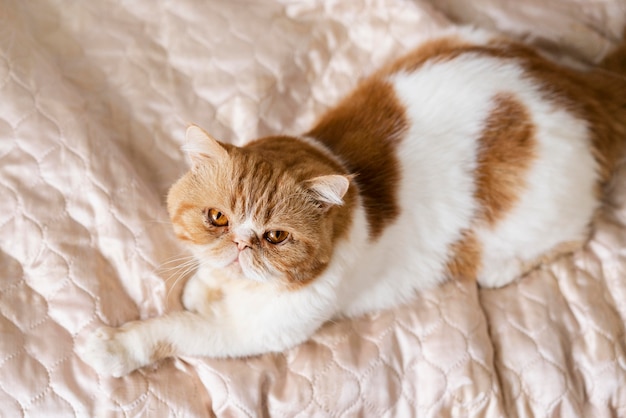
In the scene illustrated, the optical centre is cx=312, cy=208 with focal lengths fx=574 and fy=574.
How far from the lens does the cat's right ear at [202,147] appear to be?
3.65 feet

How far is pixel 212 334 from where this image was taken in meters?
1.26

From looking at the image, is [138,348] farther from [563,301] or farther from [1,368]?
[563,301]

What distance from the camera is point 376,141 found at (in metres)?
1.35

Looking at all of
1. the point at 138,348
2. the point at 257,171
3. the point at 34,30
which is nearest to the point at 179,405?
the point at 138,348

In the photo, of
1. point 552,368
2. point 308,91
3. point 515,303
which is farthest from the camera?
point 308,91

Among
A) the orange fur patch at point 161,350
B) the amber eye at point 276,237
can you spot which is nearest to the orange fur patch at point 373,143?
the amber eye at point 276,237

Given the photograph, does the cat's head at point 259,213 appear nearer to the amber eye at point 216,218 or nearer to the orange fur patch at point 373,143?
the amber eye at point 216,218

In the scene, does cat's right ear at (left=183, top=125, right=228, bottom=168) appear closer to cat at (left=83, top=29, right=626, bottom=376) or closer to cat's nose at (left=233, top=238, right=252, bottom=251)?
cat at (left=83, top=29, right=626, bottom=376)

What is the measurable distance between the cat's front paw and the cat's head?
0.85 feet

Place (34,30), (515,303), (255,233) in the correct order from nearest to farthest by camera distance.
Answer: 1. (255,233)
2. (515,303)
3. (34,30)

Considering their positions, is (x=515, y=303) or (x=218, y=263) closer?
(x=218, y=263)

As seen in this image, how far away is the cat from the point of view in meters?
1.14

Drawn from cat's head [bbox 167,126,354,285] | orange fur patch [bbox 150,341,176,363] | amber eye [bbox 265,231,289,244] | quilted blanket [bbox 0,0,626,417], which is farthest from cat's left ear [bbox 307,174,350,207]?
orange fur patch [bbox 150,341,176,363]

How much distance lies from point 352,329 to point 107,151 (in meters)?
0.74
